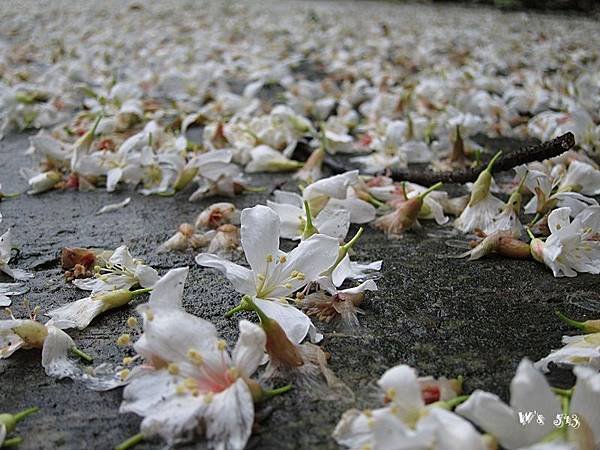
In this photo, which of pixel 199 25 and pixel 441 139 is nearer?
pixel 441 139

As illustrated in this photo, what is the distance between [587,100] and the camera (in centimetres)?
236

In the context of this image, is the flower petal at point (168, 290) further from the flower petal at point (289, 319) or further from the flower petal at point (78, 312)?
the flower petal at point (78, 312)

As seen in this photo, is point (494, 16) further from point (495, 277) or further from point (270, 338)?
point (270, 338)

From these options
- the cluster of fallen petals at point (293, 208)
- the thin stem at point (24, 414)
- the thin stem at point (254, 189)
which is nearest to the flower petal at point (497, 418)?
the cluster of fallen petals at point (293, 208)

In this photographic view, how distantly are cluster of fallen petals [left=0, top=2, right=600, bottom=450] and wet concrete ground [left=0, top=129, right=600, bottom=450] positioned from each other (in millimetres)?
25

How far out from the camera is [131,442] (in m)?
0.75

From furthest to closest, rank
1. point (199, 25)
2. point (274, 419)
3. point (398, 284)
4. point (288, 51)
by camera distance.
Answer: point (199, 25) < point (288, 51) < point (398, 284) < point (274, 419)

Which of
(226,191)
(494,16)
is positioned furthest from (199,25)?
(226,191)

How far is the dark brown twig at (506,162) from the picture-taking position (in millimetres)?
1320

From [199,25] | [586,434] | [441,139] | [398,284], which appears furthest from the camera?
[199,25]

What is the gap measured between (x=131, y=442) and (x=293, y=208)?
2.11ft

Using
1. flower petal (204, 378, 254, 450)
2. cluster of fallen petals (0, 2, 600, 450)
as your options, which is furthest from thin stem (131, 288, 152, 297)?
flower petal (204, 378, 254, 450)

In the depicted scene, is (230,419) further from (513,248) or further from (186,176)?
(186,176)

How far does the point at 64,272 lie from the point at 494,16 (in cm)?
683
